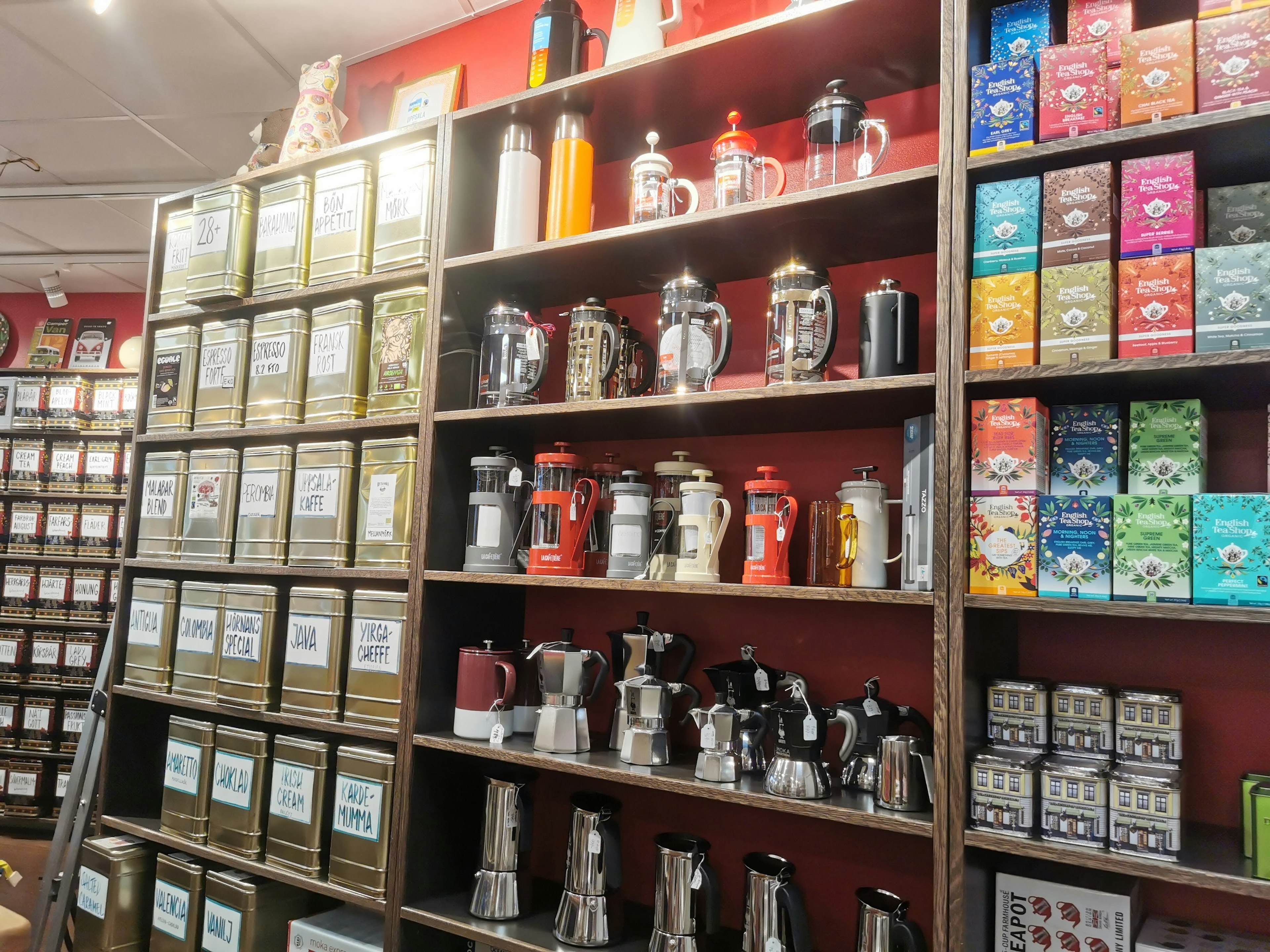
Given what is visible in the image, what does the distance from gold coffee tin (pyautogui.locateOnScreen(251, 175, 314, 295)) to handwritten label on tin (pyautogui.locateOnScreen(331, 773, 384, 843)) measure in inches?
54.6

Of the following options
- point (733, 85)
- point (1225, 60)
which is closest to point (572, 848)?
point (733, 85)

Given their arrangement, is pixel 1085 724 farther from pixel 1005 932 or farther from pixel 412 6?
pixel 412 6

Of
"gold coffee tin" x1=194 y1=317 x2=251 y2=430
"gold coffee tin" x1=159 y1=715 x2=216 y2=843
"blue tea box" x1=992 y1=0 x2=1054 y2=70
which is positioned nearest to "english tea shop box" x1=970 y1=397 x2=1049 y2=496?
"blue tea box" x1=992 y1=0 x2=1054 y2=70

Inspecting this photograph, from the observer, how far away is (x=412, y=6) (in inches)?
105

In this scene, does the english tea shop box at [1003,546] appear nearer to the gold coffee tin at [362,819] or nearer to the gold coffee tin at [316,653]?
the gold coffee tin at [362,819]

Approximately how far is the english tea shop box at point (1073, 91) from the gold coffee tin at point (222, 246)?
2.20 metres

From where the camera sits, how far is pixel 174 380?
2734mm

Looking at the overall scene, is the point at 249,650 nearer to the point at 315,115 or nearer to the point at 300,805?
the point at 300,805

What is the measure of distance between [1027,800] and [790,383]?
32.9 inches

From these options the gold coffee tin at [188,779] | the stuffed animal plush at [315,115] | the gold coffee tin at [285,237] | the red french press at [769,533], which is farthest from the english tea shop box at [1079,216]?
the gold coffee tin at [188,779]

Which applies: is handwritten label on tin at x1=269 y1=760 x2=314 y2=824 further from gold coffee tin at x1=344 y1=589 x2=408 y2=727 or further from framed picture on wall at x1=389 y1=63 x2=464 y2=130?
framed picture on wall at x1=389 y1=63 x2=464 y2=130

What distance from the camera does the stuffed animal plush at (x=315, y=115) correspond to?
266 cm

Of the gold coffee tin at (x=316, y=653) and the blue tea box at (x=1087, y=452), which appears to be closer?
the blue tea box at (x=1087, y=452)

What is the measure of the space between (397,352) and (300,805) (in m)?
1.21
